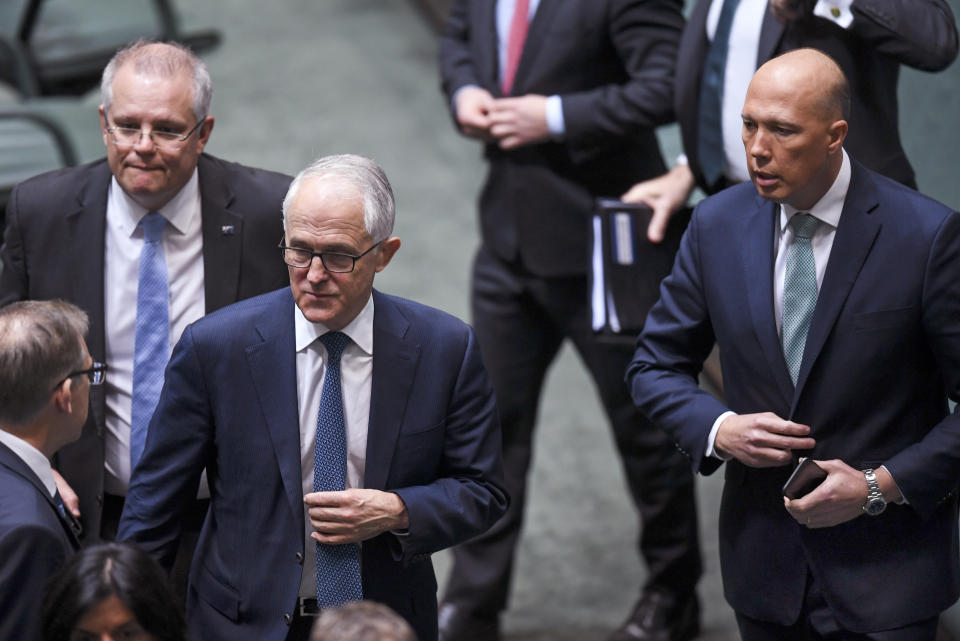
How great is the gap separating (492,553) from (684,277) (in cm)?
161

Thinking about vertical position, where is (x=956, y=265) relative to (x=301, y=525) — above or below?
above

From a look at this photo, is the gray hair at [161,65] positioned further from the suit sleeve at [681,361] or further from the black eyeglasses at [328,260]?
the suit sleeve at [681,361]

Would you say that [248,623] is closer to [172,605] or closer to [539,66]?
[172,605]

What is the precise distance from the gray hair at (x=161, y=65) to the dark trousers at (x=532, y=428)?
49.2 inches

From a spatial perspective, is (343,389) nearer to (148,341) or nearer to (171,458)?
(171,458)

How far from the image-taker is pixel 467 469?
2721 mm

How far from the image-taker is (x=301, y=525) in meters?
2.63

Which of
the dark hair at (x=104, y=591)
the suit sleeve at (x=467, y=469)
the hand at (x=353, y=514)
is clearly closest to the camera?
the dark hair at (x=104, y=591)

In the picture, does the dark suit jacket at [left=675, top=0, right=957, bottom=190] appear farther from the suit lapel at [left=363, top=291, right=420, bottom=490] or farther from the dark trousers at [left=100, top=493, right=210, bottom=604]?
the dark trousers at [left=100, top=493, right=210, bottom=604]

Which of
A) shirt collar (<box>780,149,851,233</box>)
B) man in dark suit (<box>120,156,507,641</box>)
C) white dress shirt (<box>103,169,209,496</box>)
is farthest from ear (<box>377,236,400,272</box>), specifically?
shirt collar (<box>780,149,851,233</box>)

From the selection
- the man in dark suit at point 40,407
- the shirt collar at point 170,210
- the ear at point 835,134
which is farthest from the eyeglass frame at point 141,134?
the ear at point 835,134

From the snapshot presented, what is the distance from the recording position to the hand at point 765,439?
2623 millimetres

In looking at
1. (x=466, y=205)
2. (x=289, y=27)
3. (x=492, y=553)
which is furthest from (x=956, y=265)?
(x=289, y=27)

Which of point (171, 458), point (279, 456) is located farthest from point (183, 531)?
point (279, 456)
